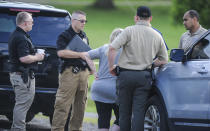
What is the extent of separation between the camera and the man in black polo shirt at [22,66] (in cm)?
793

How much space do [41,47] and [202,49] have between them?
2.44m

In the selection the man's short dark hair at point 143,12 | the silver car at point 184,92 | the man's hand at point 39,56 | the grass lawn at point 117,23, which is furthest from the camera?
the grass lawn at point 117,23

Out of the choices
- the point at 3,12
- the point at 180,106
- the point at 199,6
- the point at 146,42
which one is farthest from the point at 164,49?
the point at 199,6

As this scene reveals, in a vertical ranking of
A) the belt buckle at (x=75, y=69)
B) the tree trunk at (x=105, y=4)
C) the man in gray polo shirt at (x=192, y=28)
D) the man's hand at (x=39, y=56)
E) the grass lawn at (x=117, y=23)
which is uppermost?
the man in gray polo shirt at (x=192, y=28)

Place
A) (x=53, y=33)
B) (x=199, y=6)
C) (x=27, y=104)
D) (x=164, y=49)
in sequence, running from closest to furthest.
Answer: (x=164, y=49) < (x=27, y=104) < (x=53, y=33) < (x=199, y=6)

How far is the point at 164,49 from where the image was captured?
24.9ft

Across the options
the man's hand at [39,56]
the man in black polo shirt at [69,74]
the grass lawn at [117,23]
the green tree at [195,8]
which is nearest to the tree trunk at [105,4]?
the grass lawn at [117,23]

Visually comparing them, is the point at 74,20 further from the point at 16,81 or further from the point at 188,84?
the point at 188,84

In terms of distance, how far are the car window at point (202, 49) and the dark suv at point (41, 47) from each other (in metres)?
2.11

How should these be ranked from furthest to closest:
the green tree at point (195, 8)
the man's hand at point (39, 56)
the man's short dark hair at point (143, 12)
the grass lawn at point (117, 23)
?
1. the grass lawn at point (117, 23)
2. the green tree at point (195, 8)
3. the man's hand at point (39, 56)
4. the man's short dark hair at point (143, 12)

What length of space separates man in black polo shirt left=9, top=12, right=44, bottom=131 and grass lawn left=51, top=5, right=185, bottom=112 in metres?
29.9

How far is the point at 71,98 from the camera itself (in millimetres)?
8211

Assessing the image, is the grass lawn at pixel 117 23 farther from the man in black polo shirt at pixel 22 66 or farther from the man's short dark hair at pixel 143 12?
the man's short dark hair at pixel 143 12

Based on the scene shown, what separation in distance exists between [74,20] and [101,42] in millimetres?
31943
